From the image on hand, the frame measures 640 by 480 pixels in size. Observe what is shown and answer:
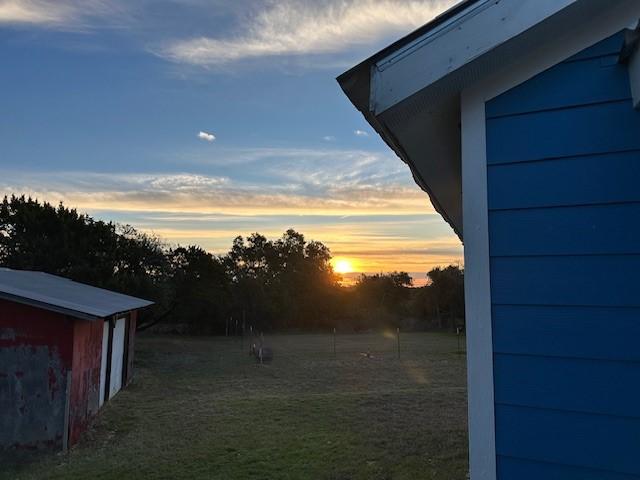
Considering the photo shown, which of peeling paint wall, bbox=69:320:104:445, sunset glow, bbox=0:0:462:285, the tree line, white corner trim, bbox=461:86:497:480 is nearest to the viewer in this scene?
white corner trim, bbox=461:86:497:480

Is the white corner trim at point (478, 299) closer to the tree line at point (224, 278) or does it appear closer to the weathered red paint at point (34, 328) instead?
the weathered red paint at point (34, 328)

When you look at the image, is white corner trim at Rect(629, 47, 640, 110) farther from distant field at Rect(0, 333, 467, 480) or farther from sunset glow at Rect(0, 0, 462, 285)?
distant field at Rect(0, 333, 467, 480)

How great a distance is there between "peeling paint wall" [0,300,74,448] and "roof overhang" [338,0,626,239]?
6.69 meters

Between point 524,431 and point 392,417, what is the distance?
6956 mm

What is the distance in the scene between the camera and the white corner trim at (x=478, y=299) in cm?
159

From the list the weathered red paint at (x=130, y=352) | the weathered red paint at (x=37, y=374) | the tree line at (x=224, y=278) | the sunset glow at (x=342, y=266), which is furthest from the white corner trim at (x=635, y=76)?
the sunset glow at (x=342, y=266)

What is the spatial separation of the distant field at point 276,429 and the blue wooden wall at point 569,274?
4128mm

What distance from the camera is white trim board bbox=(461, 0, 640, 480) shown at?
159 cm

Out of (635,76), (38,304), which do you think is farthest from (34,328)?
(635,76)

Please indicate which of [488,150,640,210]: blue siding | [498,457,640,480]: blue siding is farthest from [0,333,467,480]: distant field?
[488,150,640,210]: blue siding

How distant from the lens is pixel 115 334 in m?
11.3

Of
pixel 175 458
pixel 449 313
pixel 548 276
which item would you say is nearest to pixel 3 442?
pixel 175 458

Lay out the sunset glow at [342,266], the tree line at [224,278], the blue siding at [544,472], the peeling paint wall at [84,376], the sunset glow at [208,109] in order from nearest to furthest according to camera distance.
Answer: the blue siding at [544,472]
the sunset glow at [208,109]
the peeling paint wall at [84,376]
the tree line at [224,278]
the sunset glow at [342,266]

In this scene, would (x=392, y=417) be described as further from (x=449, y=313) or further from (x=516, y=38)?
(x=449, y=313)
